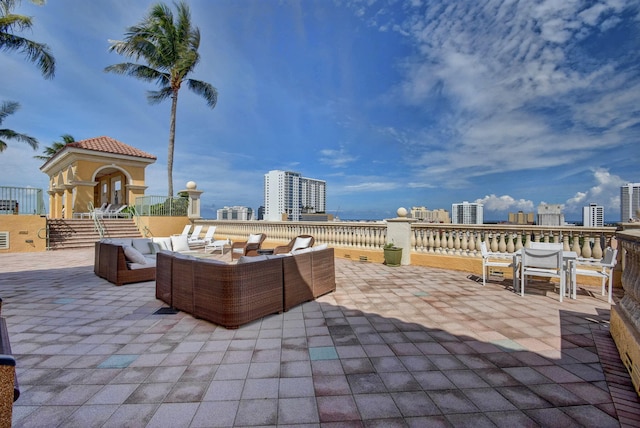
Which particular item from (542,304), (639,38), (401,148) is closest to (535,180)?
(401,148)

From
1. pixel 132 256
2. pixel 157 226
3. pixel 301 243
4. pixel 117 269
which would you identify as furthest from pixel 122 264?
pixel 157 226

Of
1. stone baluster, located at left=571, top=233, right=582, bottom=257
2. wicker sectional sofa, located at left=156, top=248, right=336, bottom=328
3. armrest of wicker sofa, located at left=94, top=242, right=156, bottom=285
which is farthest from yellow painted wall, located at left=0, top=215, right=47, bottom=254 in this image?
stone baluster, located at left=571, top=233, right=582, bottom=257

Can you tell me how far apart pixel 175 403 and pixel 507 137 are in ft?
72.2

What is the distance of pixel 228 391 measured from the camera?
6.77ft

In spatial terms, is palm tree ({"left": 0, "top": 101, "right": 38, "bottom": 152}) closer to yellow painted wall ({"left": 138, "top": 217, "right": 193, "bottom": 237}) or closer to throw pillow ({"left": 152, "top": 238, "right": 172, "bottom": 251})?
yellow painted wall ({"left": 138, "top": 217, "right": 193, "bottom": 237})

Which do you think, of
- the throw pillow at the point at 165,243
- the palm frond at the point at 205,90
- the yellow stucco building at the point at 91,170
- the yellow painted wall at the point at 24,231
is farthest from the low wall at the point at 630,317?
the yellow stucco building at the point at 91,170

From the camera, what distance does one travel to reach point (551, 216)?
667cm

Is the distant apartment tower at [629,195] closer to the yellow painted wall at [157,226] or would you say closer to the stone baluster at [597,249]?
the stone baluster at [597,249]

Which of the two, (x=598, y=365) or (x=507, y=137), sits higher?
(x=507, y=137)

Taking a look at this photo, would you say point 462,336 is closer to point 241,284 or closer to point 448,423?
point 448,423

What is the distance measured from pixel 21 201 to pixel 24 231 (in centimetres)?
149

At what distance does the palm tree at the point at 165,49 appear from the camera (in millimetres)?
15109

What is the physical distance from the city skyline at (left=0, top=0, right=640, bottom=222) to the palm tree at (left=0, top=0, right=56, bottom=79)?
29 centimetres

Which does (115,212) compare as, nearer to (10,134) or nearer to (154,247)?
(154,247)
